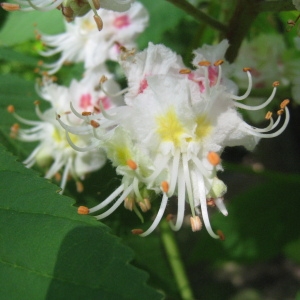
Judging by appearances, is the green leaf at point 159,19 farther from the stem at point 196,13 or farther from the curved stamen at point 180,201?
the curved stamen at point 180,201

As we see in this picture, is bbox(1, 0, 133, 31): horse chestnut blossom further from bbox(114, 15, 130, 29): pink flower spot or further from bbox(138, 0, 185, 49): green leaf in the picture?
bbox(138, 0, 185, 49): green leaf

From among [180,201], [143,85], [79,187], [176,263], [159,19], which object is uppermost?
[159,19]

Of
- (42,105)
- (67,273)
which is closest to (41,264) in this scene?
(67,273)

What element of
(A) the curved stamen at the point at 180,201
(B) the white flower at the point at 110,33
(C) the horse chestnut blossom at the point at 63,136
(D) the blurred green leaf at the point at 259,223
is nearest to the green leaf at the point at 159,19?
(B) the white flower at the point at 110,33

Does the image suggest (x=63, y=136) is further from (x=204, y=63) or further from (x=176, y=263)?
(x=176, y=263)

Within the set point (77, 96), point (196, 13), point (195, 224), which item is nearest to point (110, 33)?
point (77, 96)

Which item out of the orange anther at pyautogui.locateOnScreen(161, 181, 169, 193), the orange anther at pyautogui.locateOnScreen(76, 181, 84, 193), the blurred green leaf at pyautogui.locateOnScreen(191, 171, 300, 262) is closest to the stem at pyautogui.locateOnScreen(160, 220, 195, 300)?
the blurred green leaf at pyautogui.locateOnScreen(191, 171, 300, 262)

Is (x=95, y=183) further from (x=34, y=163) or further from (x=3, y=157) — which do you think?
(x=3, y=157)
